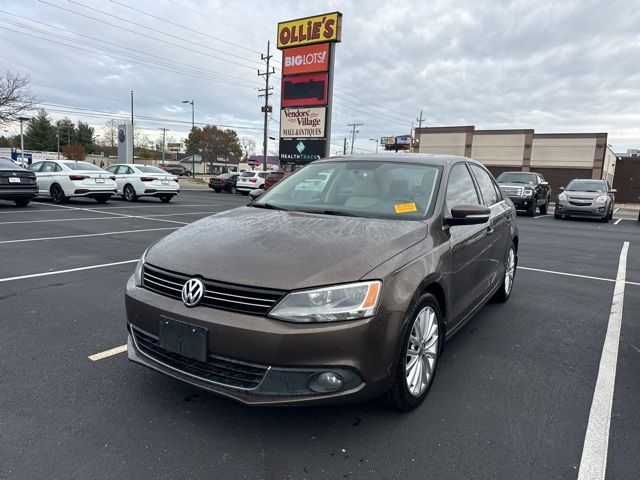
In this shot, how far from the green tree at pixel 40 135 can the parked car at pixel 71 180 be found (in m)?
89.8

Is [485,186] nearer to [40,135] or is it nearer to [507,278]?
[507,278]

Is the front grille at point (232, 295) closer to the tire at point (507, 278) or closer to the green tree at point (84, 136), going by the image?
the tire at point (507, 278)

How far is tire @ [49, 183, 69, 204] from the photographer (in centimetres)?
1505

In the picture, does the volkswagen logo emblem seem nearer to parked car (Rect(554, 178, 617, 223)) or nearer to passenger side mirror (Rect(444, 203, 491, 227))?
passenger side mirror (Rect(444, 203, 491, 227))

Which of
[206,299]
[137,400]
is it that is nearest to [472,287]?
[206,299]

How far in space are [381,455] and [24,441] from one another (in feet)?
6.21

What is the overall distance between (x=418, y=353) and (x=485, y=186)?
245 centimetres

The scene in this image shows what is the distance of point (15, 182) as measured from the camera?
1312 centimetres

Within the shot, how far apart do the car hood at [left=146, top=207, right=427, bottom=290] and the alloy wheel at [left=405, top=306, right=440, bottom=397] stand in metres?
0.49

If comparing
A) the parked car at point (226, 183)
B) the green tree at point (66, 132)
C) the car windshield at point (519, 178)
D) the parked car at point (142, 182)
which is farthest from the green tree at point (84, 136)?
the car windshield at point (519, 178)

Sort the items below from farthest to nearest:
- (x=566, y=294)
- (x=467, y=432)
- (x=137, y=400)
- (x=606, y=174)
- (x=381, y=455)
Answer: (x=606, y=174)
(x=566, y=294)
(x=137, y=400)
(x=467, y=432)
(x=381, y=455)

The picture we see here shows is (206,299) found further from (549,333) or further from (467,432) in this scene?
(549,333)

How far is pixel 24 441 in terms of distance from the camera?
2400 mm

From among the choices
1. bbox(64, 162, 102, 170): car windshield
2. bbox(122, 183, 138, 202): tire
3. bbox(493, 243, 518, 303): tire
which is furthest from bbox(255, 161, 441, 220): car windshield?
bbox(122, 183, 138, 202): tire
